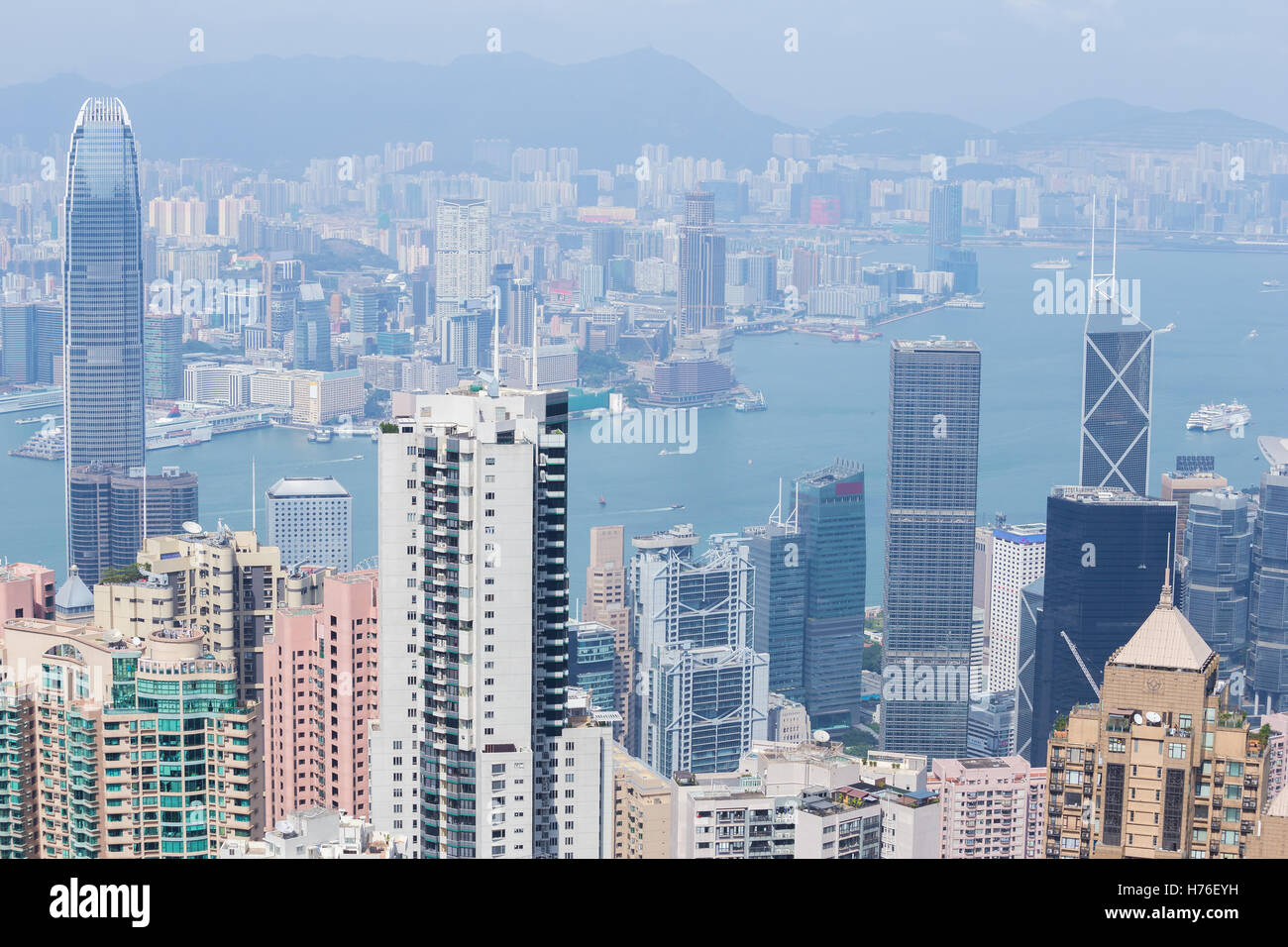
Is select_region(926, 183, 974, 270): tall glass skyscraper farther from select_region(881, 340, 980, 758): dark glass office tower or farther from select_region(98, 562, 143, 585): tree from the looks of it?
select_region(98, 562, 143, 585): tree

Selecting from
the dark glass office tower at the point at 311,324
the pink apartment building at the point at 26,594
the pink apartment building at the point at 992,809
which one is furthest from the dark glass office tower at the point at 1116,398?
the pink apartment building at the point at 26,594

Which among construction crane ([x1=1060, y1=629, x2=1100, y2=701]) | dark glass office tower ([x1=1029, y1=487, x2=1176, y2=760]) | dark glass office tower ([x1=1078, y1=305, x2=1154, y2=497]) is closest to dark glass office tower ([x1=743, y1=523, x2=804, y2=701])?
dark glass office tower ([x1=1029, y1=487, x2=1176, y2=760])

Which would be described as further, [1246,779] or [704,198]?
[704,198]

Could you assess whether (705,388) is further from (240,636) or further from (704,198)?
(240,636)

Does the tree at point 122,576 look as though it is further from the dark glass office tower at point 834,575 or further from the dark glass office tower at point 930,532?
the dark glass office tower at point 834,575

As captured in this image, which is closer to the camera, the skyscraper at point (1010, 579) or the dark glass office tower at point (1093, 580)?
the dark glass office tower at point (1093, 580)
